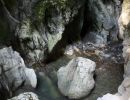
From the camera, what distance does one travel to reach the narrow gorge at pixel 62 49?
35.5ft

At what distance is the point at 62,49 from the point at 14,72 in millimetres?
3297

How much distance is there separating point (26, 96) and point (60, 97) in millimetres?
1671

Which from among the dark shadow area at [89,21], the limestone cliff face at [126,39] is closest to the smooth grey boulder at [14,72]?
the limestone cliff face at [126,39]

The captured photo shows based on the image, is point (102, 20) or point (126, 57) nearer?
point (126, 57)

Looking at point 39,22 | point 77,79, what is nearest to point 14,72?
point 77,79

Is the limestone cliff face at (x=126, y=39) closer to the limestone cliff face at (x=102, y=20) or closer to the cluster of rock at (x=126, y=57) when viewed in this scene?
the cluster of rock at (x=126, y=57)

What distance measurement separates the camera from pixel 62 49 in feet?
45.6

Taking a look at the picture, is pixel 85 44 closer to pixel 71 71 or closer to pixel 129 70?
pixel 71 71

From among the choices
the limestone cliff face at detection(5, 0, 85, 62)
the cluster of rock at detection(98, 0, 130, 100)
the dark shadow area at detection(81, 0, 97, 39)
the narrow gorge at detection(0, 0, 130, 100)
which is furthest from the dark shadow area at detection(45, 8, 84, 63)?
the cluster of rock at detection(98, 0, 130, 100)

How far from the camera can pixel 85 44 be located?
48.2ft

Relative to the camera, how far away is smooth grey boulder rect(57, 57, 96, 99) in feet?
35.1

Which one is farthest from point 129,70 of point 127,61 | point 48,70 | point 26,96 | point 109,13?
point 109,13

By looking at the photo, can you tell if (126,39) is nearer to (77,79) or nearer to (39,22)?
(77,79)

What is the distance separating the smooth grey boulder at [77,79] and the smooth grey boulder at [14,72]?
115cm
